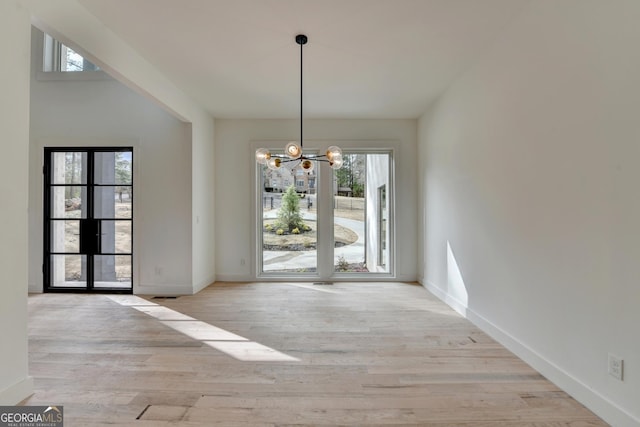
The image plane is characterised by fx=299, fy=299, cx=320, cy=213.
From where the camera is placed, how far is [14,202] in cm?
183

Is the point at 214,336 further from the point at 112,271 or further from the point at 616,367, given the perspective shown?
the point at 616,367

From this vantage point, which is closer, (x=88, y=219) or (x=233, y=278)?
(x=88, y=219)

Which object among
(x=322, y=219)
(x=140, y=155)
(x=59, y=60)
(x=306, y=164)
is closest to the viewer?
(x=306, y=164)

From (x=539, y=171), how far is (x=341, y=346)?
2107 mm

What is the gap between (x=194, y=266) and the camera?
175 inches

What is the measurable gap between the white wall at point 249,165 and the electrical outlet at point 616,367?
3.48 meters

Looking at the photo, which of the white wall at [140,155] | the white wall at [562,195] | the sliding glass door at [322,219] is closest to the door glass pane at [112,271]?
the white wall at [140,155]

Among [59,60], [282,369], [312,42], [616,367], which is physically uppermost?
[59,60]

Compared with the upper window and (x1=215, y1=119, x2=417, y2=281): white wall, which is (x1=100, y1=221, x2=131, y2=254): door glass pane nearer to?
(x1=215, y1=119, x2=417, y2=281): white wall

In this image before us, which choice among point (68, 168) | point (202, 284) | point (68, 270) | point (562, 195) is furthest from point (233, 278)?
point (562, 195)

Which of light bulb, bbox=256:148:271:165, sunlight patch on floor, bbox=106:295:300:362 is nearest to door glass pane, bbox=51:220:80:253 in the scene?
sunlight patch on floor, bbox=106:295:300:362

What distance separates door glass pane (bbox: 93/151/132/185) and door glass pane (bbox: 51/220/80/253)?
31.4 inches

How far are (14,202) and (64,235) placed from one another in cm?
342

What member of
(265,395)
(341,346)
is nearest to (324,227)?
(341,346)
